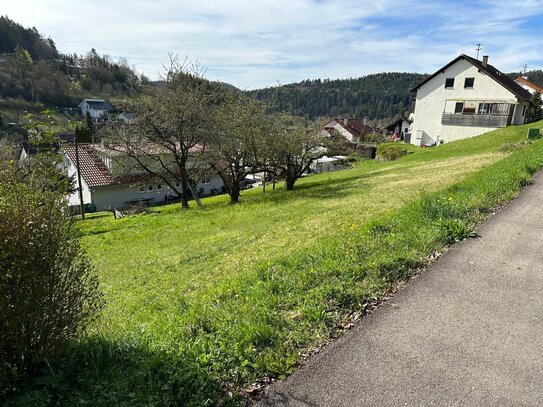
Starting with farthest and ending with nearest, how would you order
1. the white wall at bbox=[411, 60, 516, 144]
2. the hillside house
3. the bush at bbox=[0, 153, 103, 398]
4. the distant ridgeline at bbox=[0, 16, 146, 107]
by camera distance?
1. the distant ridgeline at bbox=[0, 16, 146, 107]
2. the hillside house
3. the white wall at bbox=[411, 60, 516, 144]
4. the bush at bbox=[0, 153, 103, 398]

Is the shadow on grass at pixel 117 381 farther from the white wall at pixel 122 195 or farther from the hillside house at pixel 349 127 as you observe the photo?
the hillside house at pixel 349 127

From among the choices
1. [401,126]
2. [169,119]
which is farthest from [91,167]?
[401,126]

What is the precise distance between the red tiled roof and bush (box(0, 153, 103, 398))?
1261 inches

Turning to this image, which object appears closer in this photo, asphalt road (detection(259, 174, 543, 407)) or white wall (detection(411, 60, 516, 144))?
asphalt road (detection(259, 174, 543, 407))

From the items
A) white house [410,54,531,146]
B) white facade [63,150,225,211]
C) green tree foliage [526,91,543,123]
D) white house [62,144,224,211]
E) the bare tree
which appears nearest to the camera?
the bare tree

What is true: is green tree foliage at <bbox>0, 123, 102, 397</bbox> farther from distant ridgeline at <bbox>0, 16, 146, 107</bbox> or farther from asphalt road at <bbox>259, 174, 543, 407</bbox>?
distant ridgeline at <bbox>0, 16, 146, 107</bbox>

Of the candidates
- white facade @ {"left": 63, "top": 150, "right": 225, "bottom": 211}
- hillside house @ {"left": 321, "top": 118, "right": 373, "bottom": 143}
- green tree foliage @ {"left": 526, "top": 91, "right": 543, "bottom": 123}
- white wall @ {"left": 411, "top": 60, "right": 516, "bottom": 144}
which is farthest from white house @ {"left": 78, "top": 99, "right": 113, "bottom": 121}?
green tree foliage @ {"left": 526, "top": 91, "right": 543, "bottom": 123}

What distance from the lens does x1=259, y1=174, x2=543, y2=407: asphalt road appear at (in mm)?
3121

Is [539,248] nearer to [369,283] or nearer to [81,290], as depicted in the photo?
[369,283]

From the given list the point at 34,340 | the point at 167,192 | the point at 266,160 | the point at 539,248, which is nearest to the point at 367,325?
the point at 34,340

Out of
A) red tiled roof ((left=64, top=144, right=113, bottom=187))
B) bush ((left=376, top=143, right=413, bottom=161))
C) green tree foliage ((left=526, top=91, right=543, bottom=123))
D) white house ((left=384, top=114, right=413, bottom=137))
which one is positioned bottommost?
red tiled roof ((left=64, top=144, right=113, bottom=187))

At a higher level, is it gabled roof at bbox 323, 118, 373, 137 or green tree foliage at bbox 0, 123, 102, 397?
gabled roof at bbox 323, 118, 373, 137

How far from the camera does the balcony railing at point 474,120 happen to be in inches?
1368

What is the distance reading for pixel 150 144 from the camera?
857 inches
